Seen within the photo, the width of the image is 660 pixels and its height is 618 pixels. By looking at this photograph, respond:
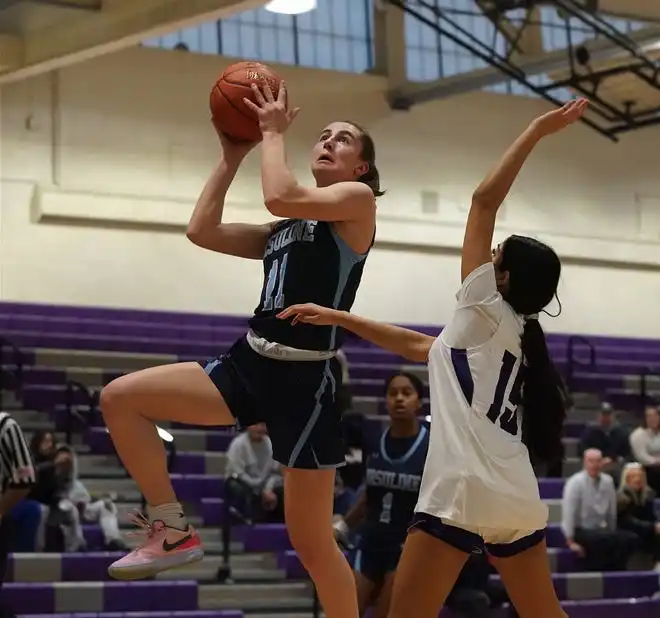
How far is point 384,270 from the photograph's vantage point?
1402 cm

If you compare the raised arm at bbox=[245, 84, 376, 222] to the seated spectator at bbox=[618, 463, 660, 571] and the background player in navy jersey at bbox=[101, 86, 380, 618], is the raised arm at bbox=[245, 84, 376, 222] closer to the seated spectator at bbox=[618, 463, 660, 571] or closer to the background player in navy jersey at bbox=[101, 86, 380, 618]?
the background player in navy jersey at bbox=[101, 86, 380, 618]

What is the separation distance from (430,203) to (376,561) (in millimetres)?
8658

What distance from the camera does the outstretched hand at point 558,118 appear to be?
336 centimetres

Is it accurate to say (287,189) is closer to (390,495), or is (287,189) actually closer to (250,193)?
(390,495)

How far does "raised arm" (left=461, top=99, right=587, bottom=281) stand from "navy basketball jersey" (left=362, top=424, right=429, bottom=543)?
2656 millimetres

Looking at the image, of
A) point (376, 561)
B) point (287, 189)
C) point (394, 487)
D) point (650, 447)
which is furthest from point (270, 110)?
point (650, 447)

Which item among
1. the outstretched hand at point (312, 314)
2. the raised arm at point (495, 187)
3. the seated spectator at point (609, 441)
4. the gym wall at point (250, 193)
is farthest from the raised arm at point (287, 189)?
the gym wall at point (250, 193)

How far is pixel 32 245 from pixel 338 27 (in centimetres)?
458

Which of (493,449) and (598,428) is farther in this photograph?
(598,428)

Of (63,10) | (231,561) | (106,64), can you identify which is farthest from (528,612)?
(106,64)

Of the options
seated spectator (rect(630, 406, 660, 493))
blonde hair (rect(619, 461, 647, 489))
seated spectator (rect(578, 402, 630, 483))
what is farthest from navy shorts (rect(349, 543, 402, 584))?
seated spectator (rect(630, 406, 660, 493))

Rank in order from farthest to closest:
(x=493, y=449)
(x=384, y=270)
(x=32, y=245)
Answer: (x=384, y=270), (x=32, y=245), (x=493, y=449)

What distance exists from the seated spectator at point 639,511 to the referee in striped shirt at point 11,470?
14.9 feet

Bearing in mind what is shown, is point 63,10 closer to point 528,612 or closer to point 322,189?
point 322,189
